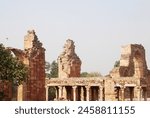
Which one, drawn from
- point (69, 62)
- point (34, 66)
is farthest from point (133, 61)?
point (34, 66)

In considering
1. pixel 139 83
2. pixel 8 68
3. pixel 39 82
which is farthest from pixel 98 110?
pixel 139 83

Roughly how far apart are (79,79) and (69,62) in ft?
15.5

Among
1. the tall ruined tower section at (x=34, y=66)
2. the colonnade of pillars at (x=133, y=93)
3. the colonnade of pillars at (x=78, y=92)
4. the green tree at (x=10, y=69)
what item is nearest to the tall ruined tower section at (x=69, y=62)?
the colonnade of pillars at (x=78, y=92)

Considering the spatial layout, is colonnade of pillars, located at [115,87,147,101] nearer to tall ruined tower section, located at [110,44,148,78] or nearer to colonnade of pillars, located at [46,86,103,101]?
colonnade of pillars, located at [46,86,103,101]

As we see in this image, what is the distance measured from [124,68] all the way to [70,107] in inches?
1415

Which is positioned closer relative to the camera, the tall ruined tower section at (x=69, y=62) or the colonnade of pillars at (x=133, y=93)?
the colonnade of pillars at (x=133, y=93)

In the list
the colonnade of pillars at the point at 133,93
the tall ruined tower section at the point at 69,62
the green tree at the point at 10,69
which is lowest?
the colonnade of pillars at the point at 133,93

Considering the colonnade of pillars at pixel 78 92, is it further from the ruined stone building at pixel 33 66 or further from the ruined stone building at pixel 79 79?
the ruined stone building at pixel 33 66

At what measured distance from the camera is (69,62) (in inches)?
1815

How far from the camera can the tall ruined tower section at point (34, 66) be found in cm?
3105

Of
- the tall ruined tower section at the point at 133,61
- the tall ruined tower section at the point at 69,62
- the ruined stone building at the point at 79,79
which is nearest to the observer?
the ruined stone building at the point at 79,79

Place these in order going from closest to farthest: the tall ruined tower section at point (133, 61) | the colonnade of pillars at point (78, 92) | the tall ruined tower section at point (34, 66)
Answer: the tall ruined tower section at point (34, 66), the colonnade of pillars at point (78, 92), the tall ruined tower section at point (133, 61)

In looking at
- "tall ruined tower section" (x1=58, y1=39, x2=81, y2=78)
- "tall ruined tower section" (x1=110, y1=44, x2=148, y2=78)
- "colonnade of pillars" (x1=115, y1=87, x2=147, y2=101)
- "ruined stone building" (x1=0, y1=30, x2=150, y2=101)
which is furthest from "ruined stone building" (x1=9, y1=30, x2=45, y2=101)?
"tall ruined tower section" (x1=110, y1=44, x2=148, y2=78)

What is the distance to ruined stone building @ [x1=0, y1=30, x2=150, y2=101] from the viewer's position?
3169cm
